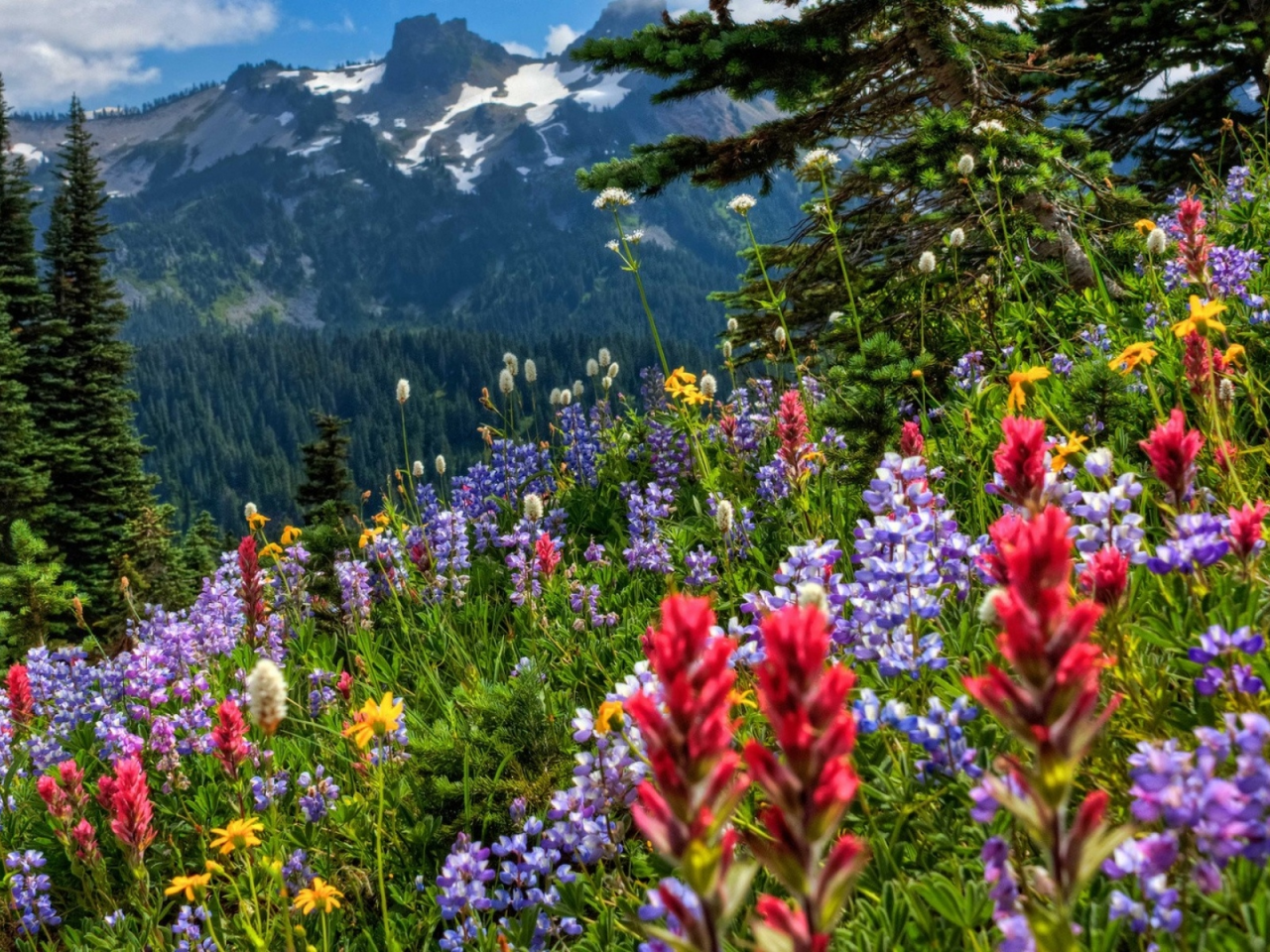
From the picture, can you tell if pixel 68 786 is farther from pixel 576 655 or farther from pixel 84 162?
pixel 84 162

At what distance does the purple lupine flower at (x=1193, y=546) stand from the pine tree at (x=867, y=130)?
489 centimetres

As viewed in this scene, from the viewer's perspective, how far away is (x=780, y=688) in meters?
0.90

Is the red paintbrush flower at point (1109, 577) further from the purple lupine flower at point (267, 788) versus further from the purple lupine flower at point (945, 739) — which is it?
the purple lupine flower at point (267, 788)

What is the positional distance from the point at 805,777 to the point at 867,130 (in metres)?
8.83

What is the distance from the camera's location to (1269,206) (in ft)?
20.4

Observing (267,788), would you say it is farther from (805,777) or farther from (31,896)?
(805,777)

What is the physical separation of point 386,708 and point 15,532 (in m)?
18.3

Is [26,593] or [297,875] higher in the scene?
[297,875]

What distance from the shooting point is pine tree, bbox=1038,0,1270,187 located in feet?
38.5

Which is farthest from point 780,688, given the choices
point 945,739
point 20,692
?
point 20,692

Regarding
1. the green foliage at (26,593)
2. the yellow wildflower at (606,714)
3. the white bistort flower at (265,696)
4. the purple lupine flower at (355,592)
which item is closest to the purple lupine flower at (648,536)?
the purple lupine flower at (355,592)

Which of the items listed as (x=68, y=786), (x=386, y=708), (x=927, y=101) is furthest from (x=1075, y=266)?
(x=68, y=786)

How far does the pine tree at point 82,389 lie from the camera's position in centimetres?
4219

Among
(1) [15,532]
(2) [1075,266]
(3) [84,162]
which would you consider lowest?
(1) [15,532]
